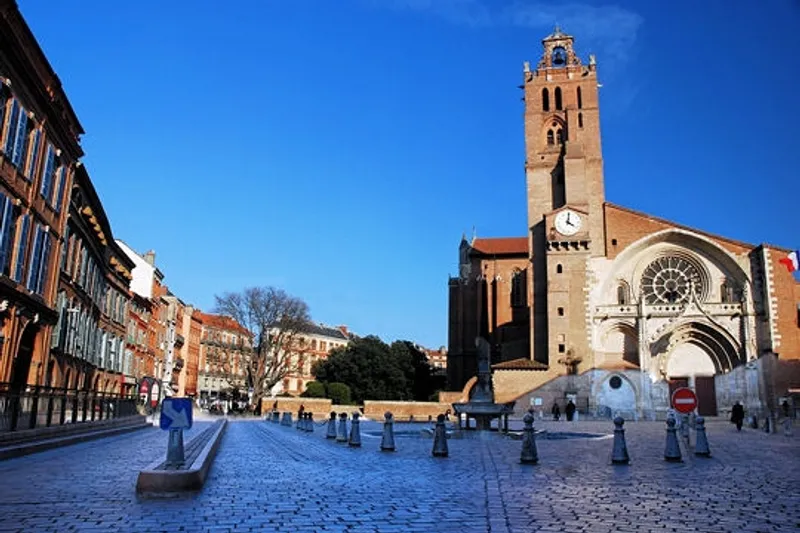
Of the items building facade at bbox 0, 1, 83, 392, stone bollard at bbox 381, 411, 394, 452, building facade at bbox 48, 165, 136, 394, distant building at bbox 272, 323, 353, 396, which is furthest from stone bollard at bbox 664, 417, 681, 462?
distant building at bbox 272, 323, 353, 396

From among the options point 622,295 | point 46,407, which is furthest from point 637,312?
point 46,407

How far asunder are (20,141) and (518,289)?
168 feet

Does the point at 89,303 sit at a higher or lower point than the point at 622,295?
lower

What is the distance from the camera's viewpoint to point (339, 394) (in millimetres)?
60625

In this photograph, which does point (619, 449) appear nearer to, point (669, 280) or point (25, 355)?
point (25, 355)

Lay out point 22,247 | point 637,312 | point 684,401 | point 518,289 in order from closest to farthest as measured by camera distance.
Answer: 1. point 684,401
2. point 22,247
3. point 637,312
4. point 518,289

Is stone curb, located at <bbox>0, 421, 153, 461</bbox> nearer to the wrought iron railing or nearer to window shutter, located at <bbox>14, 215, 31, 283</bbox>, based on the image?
the wrought iron railing

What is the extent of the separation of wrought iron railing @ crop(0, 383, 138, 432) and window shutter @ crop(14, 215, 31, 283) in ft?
14.8

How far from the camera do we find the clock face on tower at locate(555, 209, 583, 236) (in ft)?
169

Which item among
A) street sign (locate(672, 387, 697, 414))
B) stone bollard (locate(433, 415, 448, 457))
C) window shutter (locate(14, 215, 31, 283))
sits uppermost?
window shutter (locate(14, 215, 31, 283))

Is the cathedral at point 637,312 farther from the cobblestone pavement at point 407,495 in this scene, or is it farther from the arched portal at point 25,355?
the cobblestone pavement at point 407,495

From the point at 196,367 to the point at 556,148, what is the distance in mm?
60224

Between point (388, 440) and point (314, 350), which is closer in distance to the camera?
point (388, 440)

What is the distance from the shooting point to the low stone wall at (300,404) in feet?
168
